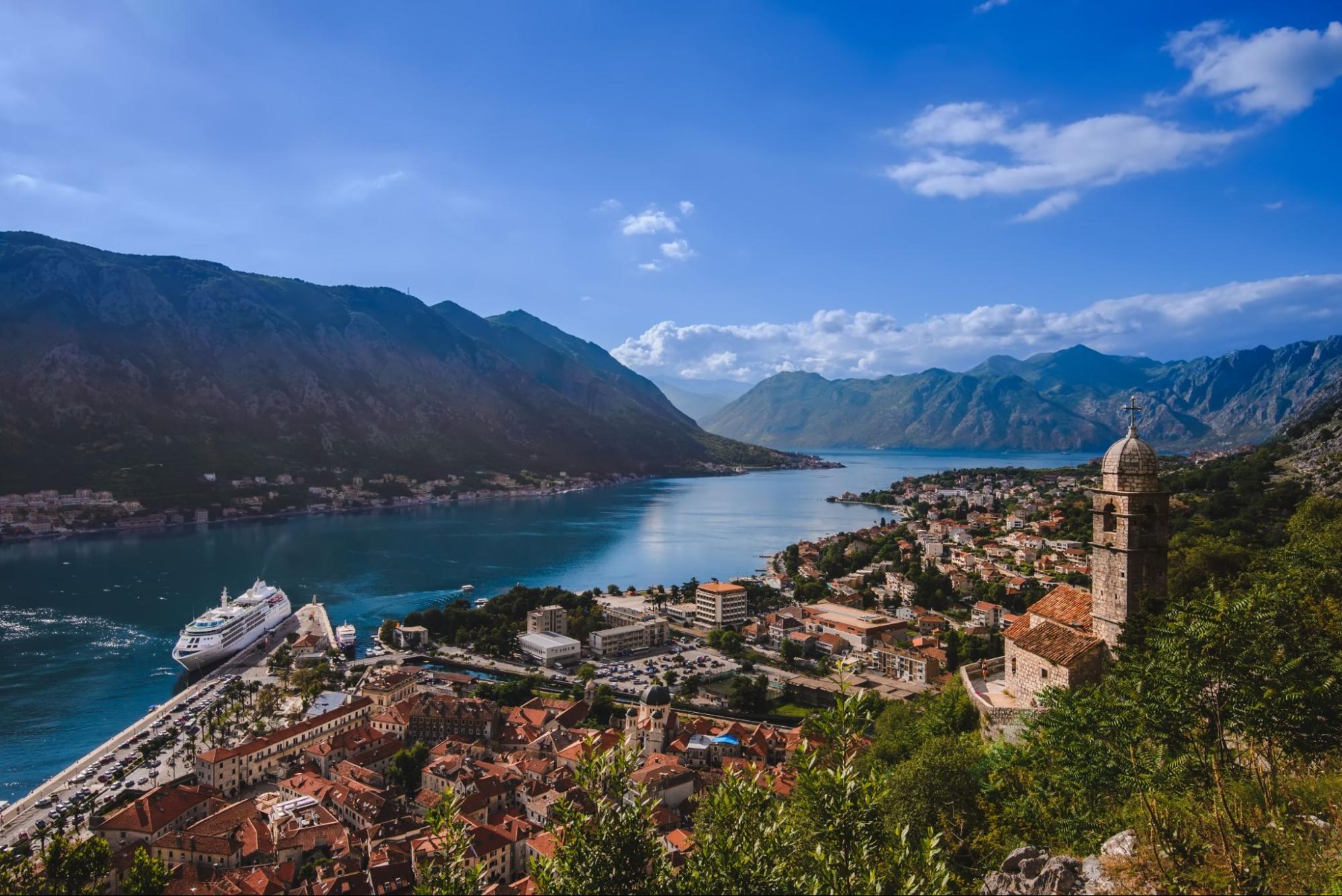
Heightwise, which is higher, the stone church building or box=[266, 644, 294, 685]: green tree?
the stone church building

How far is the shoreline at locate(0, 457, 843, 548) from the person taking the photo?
6216cm

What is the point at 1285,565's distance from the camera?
492 inches

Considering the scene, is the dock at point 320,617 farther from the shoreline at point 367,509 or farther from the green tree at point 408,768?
the shoreline at point 367,509

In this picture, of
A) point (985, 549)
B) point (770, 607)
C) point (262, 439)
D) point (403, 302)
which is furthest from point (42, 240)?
point (985, 549)

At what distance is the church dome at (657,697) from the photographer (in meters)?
24.3

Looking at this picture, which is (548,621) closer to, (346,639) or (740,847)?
(346,639)

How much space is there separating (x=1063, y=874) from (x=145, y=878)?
15801 mm

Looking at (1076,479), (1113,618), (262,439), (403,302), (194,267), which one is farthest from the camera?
(403,302)

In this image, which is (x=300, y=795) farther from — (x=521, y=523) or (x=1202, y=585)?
(x=521, y=523)

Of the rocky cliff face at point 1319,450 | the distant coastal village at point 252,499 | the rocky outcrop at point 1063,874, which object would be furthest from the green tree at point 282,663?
the distant coastal village at point 252,499

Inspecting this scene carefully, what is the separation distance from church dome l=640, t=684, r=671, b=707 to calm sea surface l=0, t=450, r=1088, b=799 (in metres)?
17.4

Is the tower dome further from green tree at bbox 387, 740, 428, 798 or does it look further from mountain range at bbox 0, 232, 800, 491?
mountain range at bbox 0, 232, 800, 491

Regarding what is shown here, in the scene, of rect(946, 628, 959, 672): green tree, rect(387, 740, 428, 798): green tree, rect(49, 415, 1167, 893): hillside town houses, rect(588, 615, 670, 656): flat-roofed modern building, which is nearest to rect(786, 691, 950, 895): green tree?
rect(49, 415, 1167, 893): hillside town houses

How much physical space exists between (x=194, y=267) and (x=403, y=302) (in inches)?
1747
